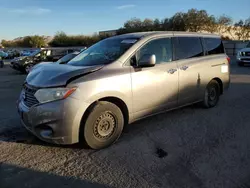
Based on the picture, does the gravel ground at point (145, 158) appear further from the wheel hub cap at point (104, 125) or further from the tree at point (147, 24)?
the tree at point (147, 24)

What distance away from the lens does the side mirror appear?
404 centimetres

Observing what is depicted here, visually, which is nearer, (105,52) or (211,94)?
(105,52)

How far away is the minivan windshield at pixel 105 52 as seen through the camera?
13.8 feet

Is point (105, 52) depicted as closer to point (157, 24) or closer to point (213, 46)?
point (213, 46)

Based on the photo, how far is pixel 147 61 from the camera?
13.3 ft

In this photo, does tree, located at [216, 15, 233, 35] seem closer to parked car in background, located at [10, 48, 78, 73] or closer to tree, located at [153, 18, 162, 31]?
tree, located at [153, 18, 162, 31]

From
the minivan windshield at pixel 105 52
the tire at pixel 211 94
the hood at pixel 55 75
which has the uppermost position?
the minivan windshield at pixel 105 52

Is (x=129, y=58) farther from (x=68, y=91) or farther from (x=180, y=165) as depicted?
(x=180, y=165)

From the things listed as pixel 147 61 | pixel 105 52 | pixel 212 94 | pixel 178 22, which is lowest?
pixel 212 94

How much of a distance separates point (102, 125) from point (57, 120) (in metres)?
0.73

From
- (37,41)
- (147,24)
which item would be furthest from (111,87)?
(37,41)

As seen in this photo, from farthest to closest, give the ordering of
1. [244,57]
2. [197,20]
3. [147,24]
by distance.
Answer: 1. [147,24]
2. [197,20]
3. [244,57]

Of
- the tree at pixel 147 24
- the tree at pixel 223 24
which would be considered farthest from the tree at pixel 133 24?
the tree at pixel 223 24

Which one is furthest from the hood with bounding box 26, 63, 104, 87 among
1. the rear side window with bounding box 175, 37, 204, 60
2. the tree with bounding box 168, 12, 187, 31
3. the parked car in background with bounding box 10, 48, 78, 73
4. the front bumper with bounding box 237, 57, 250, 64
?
the tree with bounding box 168, 12, 187, 31
